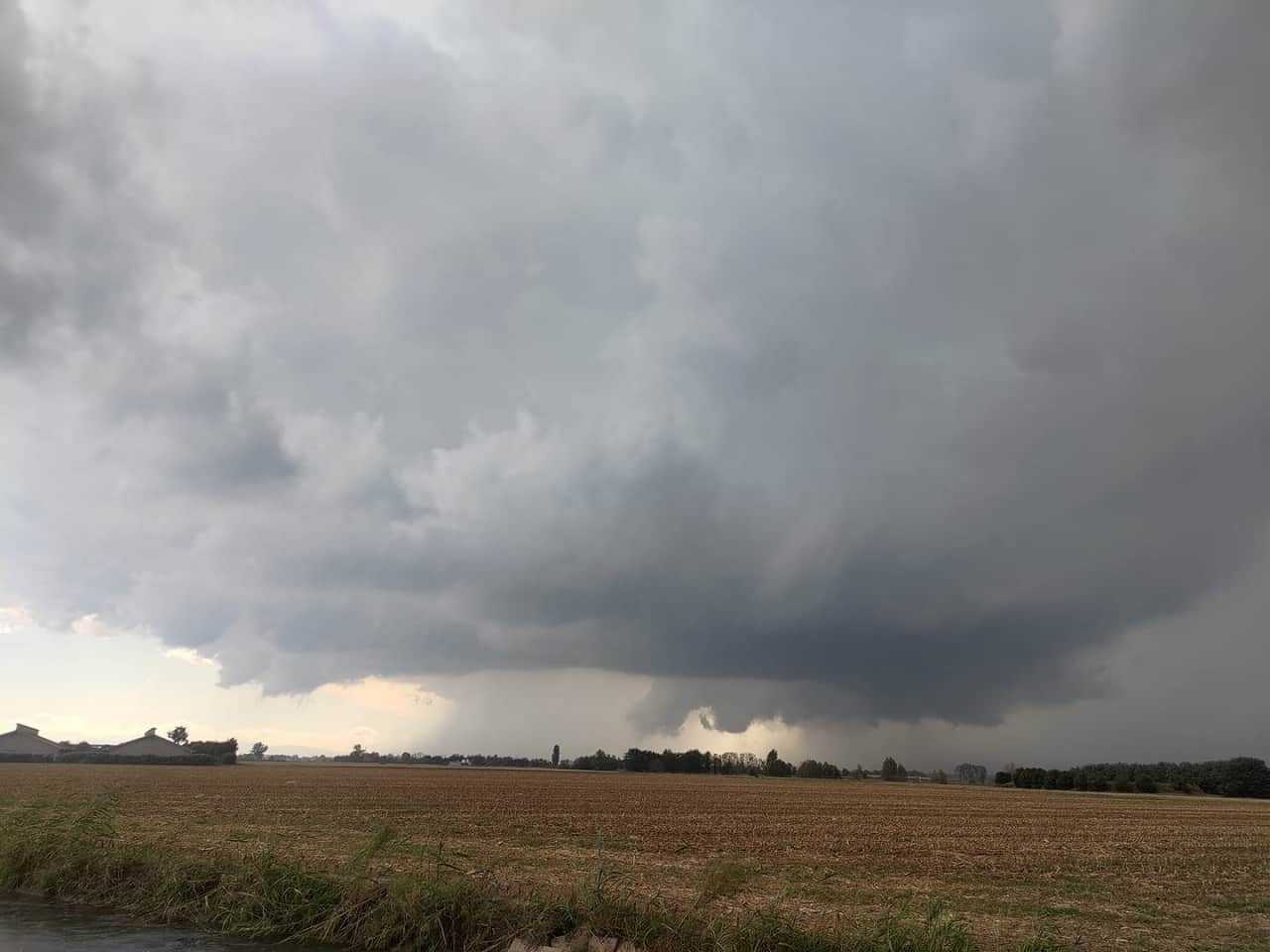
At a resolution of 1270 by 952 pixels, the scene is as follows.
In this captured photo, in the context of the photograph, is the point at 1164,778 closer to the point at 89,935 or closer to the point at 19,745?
the point at 89,935

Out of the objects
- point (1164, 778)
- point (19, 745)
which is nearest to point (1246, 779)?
point (1164, 778)

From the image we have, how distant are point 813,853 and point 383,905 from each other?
70.8 ft

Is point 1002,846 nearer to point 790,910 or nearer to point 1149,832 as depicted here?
Result: point 1149,832

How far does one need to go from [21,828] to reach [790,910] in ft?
67.4

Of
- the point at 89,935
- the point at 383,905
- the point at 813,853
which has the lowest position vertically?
the point at 813,853

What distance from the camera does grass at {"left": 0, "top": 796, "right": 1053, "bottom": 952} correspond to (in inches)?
567

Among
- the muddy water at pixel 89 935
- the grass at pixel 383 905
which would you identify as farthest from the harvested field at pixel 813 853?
the muddy water at pixel 89 935

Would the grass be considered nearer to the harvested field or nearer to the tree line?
the harvested field

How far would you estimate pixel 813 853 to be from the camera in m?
32.8

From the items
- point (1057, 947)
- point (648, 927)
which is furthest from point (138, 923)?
point (1057, 947)

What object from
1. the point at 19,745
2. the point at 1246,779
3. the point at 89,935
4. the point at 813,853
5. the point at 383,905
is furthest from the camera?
the point at 19,745

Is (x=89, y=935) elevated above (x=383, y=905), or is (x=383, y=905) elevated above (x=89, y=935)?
(x=383, y=905)

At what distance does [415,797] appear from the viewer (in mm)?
59688

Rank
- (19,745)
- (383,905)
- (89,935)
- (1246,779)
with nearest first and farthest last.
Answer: (89,935), (383,905), (1246,779), (19,745)
